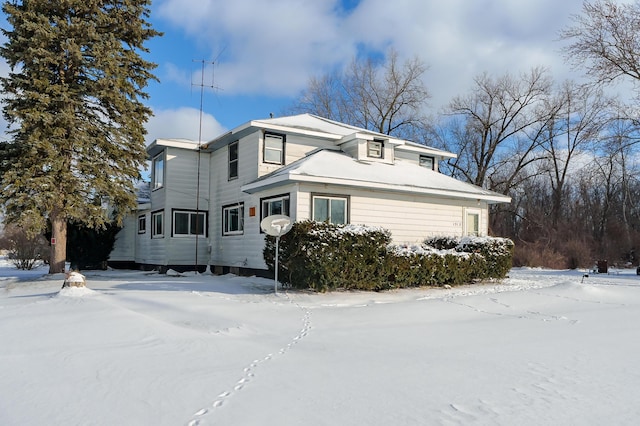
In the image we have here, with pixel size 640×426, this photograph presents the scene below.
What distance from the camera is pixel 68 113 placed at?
16172mm

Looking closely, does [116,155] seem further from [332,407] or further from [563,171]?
[563,171]

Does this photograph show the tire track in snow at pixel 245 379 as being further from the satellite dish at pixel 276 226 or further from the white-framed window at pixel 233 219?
the white-framed window at pixel 233 219

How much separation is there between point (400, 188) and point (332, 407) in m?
12.0

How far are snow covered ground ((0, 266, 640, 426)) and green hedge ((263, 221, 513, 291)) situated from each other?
60.8 inches

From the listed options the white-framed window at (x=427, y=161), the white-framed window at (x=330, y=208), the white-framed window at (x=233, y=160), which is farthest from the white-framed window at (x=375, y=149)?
the white-framed window at (x=233, y=160)

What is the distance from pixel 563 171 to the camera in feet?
123

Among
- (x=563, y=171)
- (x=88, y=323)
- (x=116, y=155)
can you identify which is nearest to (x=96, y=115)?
(x=116, y=155)

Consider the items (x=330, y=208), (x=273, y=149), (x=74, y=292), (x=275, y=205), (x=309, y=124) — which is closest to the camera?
(x=74, y=292)

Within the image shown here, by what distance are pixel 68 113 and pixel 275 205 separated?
7.49 meters

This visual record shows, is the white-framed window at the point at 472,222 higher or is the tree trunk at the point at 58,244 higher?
the white-framed window at the point at 472,222

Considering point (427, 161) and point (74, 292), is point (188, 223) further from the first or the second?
point (427, 161)

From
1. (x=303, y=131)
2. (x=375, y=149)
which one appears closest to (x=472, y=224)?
(x=375, y=149)

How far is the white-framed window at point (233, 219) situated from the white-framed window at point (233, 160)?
1144mm

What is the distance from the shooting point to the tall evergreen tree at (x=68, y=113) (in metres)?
15.7
